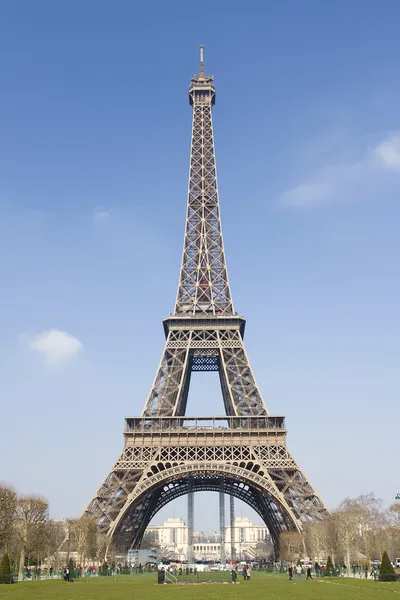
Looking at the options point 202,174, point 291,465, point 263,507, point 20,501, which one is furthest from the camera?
point 202,174

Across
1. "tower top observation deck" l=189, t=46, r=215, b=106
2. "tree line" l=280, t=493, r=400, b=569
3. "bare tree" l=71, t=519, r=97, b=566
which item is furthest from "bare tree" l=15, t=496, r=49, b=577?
"tower top observation deck" l=189, t=46, r=215, b=106

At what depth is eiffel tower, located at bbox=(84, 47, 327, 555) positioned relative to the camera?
2421 inches

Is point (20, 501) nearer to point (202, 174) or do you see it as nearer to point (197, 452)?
point (197, 452)

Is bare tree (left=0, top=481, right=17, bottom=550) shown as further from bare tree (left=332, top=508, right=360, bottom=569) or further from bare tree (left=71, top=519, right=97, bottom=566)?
bare tree (left=332, top=508, right=360, bottom=569)

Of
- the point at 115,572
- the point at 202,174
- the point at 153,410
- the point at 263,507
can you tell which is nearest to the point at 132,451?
the point at 153,410

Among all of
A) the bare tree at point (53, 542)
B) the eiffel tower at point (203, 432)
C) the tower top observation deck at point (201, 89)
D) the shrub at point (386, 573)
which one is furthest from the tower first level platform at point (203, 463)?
the tower top observation deck at point (201, 89)

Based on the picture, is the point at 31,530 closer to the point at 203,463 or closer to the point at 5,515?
the point at 5,515

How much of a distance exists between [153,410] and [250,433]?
432 inches

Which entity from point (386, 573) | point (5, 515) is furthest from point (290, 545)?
point (5, 515)

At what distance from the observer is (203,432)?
65438 millimetres

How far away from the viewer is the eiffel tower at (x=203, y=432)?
6150 cm

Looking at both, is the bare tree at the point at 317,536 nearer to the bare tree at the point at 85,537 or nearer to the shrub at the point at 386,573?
the shrub at the point at 386,573

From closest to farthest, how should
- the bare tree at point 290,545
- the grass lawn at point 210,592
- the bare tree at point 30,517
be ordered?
1. the grass lawn at point 210,592
2. the bare tree at point 30,517
3. the bare tree at point 290,545

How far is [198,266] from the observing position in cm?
7675
